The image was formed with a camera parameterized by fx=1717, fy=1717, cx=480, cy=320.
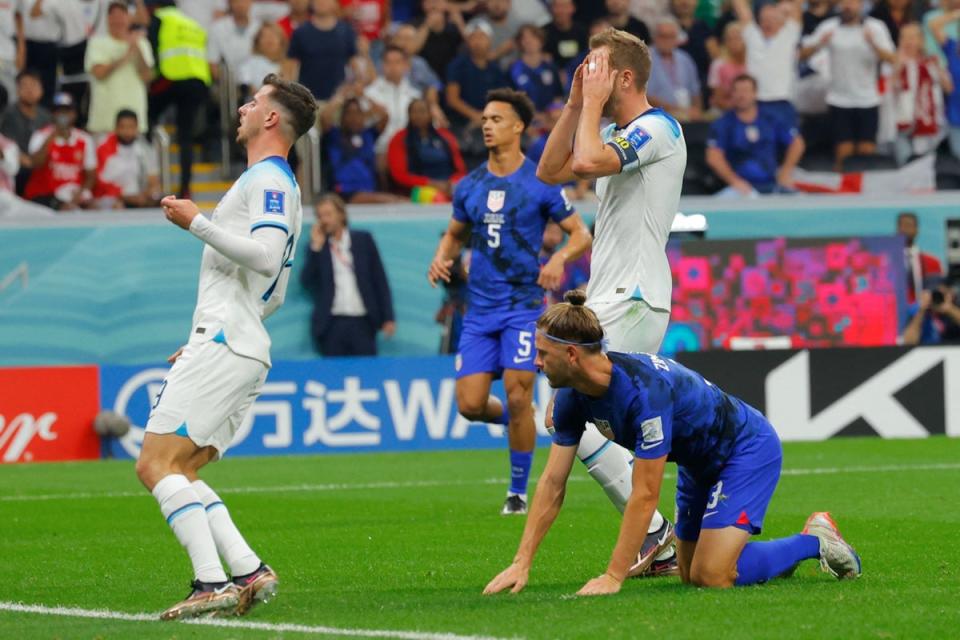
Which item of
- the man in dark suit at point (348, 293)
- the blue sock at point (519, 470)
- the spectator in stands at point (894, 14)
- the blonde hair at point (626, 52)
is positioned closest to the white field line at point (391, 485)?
the blue sock at point (519, 470)

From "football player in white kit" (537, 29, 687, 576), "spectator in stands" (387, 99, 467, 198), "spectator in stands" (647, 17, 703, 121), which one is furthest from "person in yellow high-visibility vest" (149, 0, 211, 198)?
"football player in white kit" (537, 29, 687, 576)

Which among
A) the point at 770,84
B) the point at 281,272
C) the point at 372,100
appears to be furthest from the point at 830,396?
the point at 281,272

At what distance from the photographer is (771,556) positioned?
302 inches

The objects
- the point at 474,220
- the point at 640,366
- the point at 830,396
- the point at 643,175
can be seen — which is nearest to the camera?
the point at 640,366

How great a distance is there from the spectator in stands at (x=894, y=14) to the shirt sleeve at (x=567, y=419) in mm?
16893

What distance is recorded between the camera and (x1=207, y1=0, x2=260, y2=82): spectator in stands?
2106 centimetres

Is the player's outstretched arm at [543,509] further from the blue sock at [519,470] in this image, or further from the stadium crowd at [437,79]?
the stadium crowd at [437,79]

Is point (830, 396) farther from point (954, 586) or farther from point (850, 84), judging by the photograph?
point (954, 586)

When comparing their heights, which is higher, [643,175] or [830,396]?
[643,175]

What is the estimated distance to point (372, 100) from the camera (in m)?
21.0

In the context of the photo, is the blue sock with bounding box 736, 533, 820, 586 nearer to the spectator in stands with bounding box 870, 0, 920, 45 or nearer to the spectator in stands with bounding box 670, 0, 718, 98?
the spectator in stands with bounding box 670, 0, 718, 98

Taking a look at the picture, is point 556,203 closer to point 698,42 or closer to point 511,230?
point 511,230

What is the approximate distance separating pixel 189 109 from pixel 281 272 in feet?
46.1

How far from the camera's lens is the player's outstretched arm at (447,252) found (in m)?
11.6
